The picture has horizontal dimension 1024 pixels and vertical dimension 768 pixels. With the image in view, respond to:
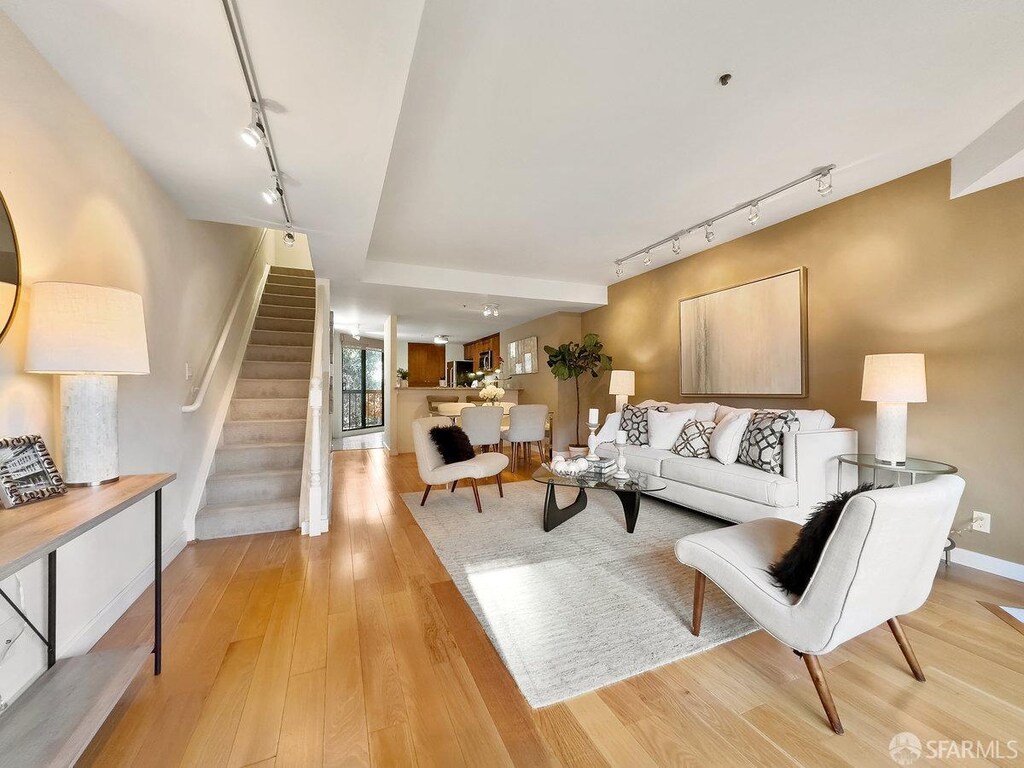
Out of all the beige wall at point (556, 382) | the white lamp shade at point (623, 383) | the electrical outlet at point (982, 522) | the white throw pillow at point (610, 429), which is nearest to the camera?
the electrical outlet at point (982, 522)

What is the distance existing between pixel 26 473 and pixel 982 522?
466 cm

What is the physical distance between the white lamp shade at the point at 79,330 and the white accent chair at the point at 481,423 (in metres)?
3.44

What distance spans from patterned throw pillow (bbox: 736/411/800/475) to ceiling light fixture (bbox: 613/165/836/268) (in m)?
1.62

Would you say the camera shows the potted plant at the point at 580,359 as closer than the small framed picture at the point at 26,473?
No

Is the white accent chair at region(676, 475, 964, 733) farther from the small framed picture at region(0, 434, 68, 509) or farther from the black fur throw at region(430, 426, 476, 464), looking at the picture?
the black fur throw at region(430, 426, 476, 464)

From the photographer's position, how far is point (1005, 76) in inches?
77.1

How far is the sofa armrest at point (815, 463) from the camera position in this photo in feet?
9.25

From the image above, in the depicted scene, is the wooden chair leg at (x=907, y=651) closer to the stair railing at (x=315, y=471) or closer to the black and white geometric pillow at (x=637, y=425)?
the black and white geometric pillow at (x=637, y=425)

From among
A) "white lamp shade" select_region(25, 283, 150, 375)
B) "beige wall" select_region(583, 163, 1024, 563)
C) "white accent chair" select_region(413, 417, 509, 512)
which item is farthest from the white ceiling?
"white accent chair" select_region(413, 417, 509, 512)

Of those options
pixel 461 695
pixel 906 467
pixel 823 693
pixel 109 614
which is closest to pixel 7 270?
pixel 109 614

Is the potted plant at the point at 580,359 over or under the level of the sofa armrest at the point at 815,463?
over

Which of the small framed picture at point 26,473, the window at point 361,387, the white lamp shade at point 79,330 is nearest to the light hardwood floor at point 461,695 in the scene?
the small framed picture at point 26,473

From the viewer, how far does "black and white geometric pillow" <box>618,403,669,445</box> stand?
4.24m

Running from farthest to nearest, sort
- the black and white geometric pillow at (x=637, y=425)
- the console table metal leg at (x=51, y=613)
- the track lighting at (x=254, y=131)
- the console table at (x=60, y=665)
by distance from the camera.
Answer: the black and white geometric pillow at (x=637, y=425) < the track lighting at (x=254, y=131) < the console table metal leg at (x=51, y=613) < the console table at (x=60, y=665)
